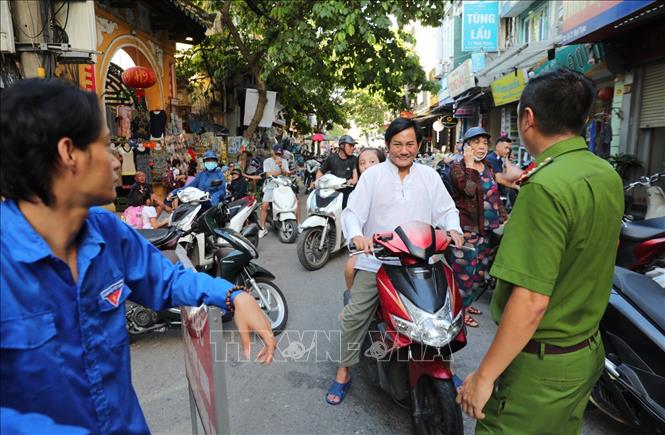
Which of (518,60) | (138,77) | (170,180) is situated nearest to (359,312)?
(138,77)

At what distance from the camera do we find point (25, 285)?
0.96m

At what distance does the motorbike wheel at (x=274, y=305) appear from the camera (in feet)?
12.8

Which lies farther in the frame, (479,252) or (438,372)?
(479,252)

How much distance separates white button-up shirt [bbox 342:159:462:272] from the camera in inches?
109

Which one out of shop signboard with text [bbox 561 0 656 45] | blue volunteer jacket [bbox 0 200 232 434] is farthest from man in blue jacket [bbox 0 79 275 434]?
shop signboard with text [bbox 561 0 656 45]

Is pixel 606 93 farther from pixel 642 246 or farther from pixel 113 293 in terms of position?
pixel 113 293

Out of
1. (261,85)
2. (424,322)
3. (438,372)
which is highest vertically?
(261,85)

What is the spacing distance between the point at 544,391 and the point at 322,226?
4.79 meters

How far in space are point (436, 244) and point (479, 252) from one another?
6.15 ft

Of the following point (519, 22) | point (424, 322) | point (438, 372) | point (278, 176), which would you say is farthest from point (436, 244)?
point (519, 22)

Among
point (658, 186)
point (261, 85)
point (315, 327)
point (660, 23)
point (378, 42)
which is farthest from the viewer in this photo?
point (261, 85)

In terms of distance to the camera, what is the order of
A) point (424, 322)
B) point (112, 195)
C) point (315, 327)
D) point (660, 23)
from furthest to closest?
1. point (660, 23)
2. point (315, 327)
3. point (424, 322)
4. point (112, 195)

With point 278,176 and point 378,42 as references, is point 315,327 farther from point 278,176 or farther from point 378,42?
point 378,42

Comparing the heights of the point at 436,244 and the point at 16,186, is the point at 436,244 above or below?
below
